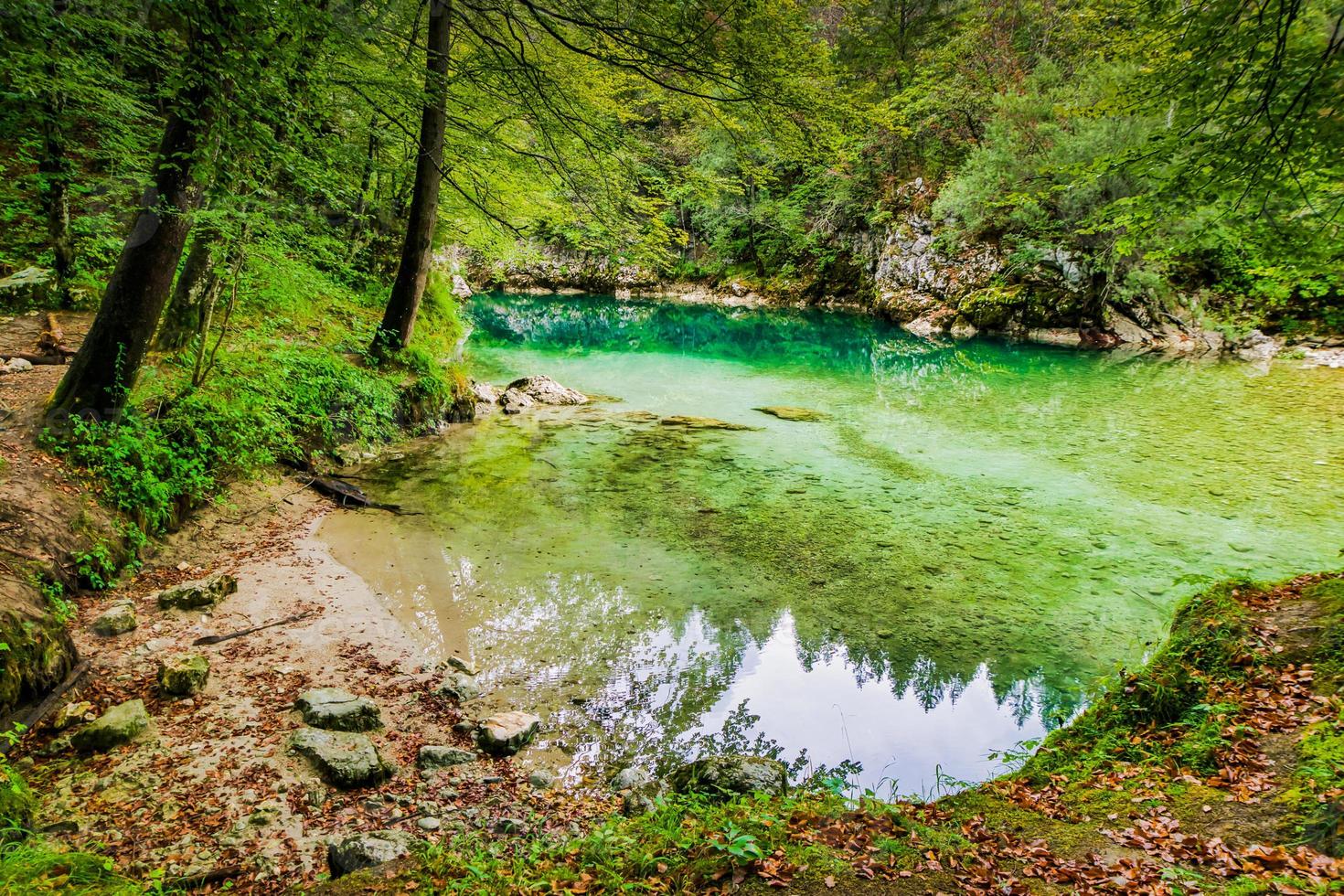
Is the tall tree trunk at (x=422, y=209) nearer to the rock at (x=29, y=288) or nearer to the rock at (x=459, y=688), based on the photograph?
the rock at (x=29, y=288)

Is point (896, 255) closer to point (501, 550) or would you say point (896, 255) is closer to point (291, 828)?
point (501, 550)

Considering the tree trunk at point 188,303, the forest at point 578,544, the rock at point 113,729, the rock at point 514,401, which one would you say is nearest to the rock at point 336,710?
the forest at point 578,544

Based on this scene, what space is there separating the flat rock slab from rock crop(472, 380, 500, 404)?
6656 mm

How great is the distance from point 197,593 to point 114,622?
63 centimetres

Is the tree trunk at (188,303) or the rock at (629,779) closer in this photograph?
the rock at (629,779)

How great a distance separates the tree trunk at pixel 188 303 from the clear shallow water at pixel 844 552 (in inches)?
118

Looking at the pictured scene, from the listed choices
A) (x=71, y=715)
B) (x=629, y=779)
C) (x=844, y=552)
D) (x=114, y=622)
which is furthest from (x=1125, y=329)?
(x=71, y=715)

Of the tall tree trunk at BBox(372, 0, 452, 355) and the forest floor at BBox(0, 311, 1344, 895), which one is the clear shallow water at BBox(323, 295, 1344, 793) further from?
the tall tree trunk at BBox(372, 0, 452, 355)

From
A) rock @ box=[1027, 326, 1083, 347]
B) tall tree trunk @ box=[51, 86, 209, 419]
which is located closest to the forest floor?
tall tree trunk @ box=[51, 86, 209, 419]

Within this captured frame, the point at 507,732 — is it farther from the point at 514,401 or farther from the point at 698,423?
the point at 514,401

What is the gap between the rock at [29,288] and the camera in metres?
8.30

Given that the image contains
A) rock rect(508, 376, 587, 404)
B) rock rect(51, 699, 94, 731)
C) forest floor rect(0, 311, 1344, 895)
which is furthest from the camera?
rock rect(508, 376, 587, 404)

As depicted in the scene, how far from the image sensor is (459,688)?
4.59m

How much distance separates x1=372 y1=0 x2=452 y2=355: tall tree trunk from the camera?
338 inches
